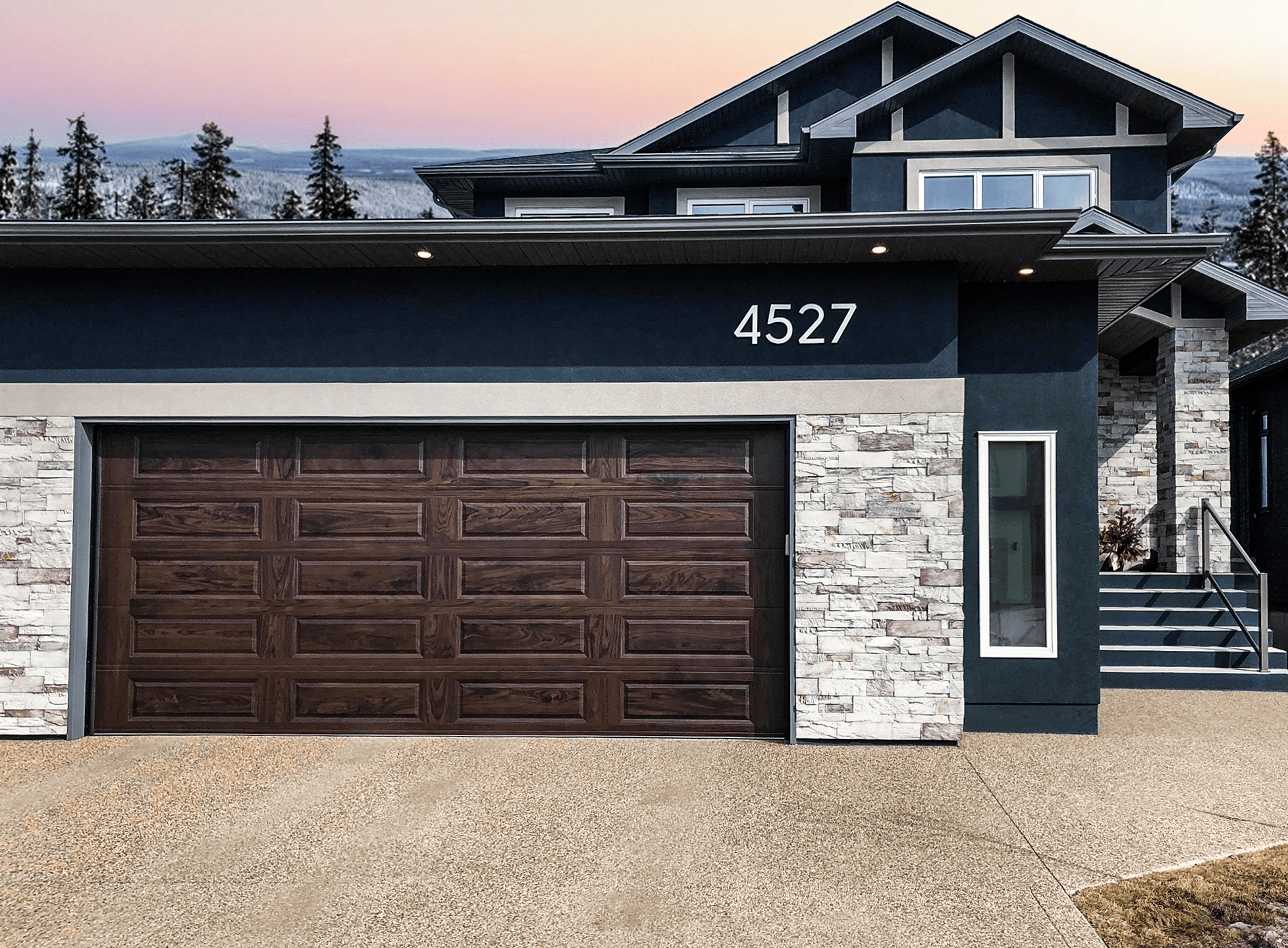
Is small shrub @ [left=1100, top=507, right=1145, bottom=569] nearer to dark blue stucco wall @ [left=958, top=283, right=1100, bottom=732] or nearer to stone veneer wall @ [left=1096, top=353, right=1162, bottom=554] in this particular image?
stone veneer wall @ [left=1096, top=353, right=1162, bottom=554]

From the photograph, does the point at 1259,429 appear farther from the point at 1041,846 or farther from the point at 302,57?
the point at 302,57

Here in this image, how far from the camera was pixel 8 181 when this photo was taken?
117ft

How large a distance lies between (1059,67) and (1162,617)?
6246 mm

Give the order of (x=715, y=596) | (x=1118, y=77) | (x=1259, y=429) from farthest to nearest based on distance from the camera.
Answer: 1. (x=1259, y=429)
2. (x=1118, y=77)
3. (x=715, y=596)

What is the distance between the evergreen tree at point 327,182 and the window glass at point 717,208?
27.4 metres

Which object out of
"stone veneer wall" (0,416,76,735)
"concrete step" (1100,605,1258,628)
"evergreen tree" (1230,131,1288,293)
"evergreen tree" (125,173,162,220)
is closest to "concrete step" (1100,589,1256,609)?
"concrete step" (1100,605,1258,628)

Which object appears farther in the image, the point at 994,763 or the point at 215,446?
the point at 215,446

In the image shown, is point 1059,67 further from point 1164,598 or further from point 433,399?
point 433,399

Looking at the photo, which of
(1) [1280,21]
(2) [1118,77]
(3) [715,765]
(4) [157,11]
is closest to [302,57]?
(4) [157,11]

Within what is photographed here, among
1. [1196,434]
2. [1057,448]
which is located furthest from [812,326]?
[1196,434]

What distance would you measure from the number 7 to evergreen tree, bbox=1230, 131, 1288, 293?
34.0 meters

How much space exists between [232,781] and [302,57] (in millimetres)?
59890

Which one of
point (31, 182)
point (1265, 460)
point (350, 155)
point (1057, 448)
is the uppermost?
point (350, 155)

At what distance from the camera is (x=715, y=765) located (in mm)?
5902
